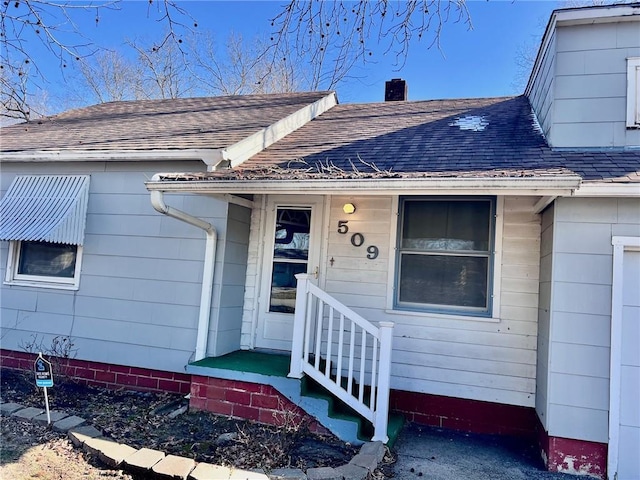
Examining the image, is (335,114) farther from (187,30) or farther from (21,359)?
(21,359)

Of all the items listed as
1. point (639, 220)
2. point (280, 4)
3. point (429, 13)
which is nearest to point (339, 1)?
point (280, 4)

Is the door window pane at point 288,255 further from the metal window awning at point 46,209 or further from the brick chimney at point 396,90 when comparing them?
the brick chimney at point 396,90

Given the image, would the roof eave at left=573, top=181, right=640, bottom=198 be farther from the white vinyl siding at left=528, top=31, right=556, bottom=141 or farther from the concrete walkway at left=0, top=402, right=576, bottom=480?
the concrete walkway at left=0, top=402, right=576, bottom=480

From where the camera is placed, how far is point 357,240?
16.5 ft

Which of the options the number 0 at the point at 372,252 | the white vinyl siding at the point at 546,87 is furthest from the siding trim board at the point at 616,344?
the number 0 at the point at 372,252

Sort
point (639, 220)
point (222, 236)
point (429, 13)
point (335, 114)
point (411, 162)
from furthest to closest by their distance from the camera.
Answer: point (335, 114), point (222, 236), point (411, 162), point (639, 220), point (429, 13)

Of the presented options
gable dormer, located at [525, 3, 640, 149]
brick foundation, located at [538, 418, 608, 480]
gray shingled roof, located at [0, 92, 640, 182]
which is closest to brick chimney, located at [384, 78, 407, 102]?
gray shingled roof, located at [0, 92, 640, 182]

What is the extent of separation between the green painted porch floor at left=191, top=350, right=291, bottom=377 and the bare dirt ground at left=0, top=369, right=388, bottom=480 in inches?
19.8

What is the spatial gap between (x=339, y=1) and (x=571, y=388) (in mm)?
3691

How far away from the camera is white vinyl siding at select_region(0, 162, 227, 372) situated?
5.04m

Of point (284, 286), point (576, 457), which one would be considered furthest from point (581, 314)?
point (284, 286)

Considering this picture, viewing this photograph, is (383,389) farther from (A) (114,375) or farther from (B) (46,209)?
(B) (46,209)

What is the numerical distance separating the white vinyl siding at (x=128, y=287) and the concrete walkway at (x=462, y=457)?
2.66 m

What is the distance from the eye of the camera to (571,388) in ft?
12.0
